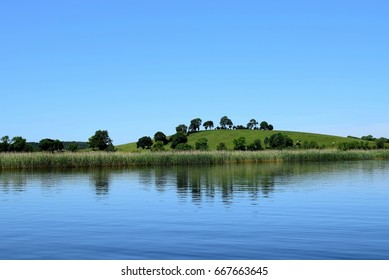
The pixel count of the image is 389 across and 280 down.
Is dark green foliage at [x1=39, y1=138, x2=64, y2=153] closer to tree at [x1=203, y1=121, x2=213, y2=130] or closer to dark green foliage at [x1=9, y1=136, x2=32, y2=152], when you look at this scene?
dark green foliage at [x1=9, y1=136, x2=32, y2=152]

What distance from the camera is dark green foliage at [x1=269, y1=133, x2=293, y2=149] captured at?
5866 inches

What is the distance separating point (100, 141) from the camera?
136m

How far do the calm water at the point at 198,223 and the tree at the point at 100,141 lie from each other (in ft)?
339

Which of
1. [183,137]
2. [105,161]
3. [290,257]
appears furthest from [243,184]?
[183,137]

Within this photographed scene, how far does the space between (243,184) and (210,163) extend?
3842 cm

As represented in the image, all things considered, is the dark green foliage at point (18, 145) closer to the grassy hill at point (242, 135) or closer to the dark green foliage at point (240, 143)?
the grassy hill at point (242, 135)

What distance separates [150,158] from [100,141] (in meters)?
68.6

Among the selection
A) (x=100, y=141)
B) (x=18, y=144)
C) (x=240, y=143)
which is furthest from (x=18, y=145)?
(x=240, y=143)

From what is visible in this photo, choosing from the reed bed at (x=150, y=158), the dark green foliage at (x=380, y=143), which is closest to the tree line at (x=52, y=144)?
the reed bed at (x=150, y=158)

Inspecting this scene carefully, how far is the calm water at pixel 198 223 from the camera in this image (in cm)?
1402

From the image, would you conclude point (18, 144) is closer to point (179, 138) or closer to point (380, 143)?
point (179, 138)
